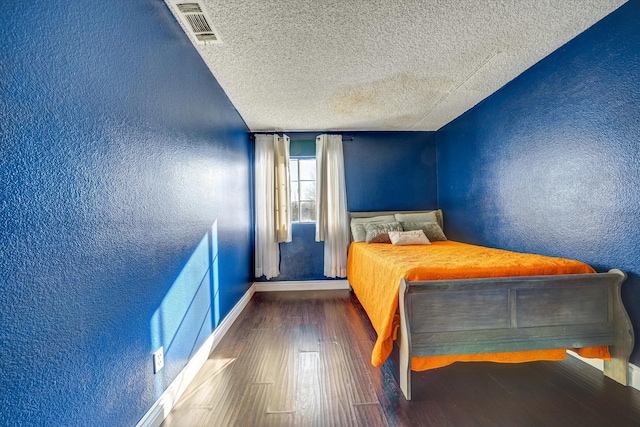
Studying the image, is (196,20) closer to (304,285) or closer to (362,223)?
(362,223)

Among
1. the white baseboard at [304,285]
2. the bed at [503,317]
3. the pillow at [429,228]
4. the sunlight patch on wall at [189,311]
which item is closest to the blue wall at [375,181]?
the white baseboard at [304,285]

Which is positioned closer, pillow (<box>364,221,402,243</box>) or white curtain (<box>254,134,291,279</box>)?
pillow (<box>364,221,402,243</box>)

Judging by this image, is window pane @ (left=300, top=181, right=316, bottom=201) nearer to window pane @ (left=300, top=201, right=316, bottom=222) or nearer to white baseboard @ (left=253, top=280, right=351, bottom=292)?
window pane @ (left=300, top=201, right=316, bottom=222)

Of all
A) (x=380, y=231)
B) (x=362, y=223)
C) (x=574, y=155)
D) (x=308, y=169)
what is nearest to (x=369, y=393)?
(x=380, y=231)

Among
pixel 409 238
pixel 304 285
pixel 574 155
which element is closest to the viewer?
Answer: pixel 574 155

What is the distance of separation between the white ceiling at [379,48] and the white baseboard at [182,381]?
2166 millimetres

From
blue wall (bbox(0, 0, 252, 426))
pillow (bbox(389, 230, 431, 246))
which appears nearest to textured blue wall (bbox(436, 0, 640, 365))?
pillow (bbox(389, 230, 431, 246))

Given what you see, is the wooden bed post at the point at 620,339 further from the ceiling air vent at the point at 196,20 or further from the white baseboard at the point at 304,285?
the ceiling air vent at the point at 196,20

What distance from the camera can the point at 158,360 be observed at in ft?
4.70

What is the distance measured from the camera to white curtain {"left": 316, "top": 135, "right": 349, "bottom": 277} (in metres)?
3.85

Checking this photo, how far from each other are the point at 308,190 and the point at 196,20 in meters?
2.60

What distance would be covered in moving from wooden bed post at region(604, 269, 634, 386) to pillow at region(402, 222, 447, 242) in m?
1.79

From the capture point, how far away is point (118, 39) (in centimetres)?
119

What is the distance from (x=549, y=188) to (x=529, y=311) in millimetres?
1097
